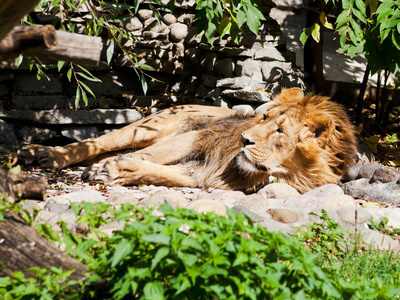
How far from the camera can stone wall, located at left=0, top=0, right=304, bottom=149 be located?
628 centimetres

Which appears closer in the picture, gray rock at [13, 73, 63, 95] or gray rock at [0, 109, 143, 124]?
gray rock at [0, 109, 143, 124]

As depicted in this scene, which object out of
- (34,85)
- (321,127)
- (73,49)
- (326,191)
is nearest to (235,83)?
(321,127)

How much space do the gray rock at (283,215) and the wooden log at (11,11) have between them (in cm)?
237

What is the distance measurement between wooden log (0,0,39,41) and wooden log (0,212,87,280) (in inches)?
33.2

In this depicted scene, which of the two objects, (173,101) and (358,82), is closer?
(173,101)

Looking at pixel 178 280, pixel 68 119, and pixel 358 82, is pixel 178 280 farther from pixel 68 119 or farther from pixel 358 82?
pixel 358 82

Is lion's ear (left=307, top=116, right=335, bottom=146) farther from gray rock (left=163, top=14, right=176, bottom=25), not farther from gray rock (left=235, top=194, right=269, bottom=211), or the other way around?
gray rock (left=163, top=14, right=176, bottom=25)

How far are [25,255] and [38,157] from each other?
116 inches

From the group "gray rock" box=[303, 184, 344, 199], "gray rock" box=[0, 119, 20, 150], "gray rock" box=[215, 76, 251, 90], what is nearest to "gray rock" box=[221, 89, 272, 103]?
"gray rock" box=[215, 76, 251, 90]

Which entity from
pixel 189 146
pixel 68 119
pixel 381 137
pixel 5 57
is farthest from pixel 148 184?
pixel 381 137

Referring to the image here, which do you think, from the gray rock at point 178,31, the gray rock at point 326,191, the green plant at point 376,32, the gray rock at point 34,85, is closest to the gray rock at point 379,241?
the gray rock at point 326,191

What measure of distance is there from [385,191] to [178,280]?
345 centimetres

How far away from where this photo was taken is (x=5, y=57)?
6.61ft

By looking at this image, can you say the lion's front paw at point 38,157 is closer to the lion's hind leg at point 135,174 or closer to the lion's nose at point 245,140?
the lion's hind leg at point 135,174
